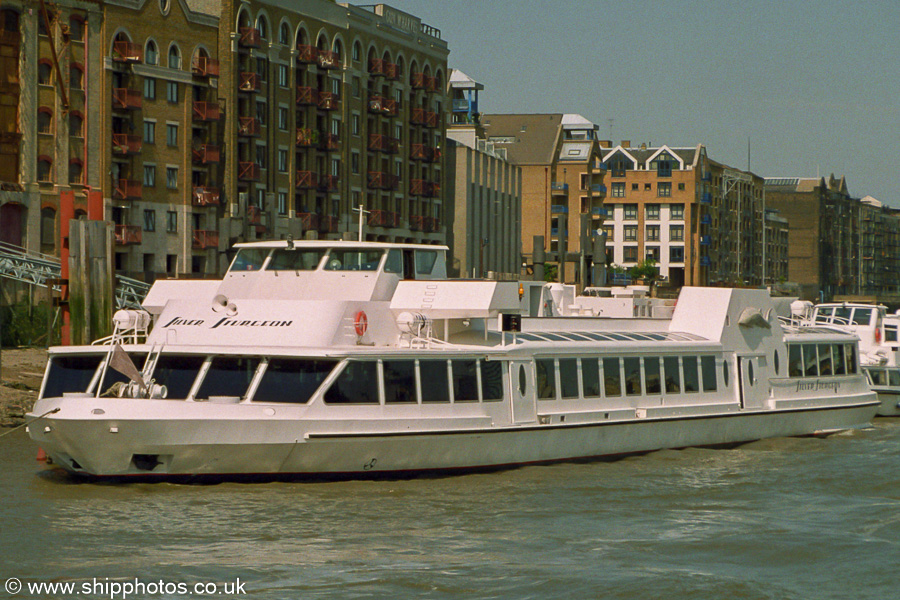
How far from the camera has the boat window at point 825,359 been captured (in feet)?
106

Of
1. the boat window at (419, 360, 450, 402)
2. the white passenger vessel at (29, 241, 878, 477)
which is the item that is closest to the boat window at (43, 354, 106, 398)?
the white passenger vessel at (29, 241, 878, 477)

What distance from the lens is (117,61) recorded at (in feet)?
193

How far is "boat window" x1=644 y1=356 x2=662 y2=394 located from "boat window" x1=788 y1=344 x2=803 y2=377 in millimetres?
5113

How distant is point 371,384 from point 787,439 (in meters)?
12.8

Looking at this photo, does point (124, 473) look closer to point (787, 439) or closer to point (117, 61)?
point (787, 439)

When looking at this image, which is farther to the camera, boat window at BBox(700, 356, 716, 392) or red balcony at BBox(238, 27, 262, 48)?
red balcony at BBox(238, 27, 262, 48)

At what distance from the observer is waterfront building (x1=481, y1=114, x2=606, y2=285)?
12562 cm

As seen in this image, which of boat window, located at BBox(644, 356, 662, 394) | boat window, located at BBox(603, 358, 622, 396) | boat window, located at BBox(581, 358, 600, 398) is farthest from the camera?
boat window, located at BBox(644, 356, 662, 394)

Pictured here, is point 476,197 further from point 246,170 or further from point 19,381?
point 19,381

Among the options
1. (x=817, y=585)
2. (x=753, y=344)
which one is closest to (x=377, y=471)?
(x=817, y=585)

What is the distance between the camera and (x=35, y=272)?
48625 millimetres

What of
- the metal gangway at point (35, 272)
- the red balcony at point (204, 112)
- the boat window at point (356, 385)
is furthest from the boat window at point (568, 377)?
the red balcony at point (204, 112)

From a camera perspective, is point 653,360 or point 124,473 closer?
point 124,473

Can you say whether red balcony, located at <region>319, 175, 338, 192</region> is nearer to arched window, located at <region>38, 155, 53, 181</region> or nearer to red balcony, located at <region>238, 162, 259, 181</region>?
red balcony, located at <region>238, 162, 259, 181</region>
